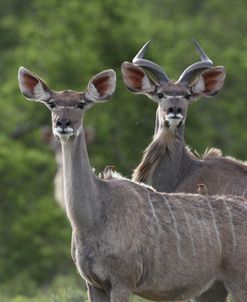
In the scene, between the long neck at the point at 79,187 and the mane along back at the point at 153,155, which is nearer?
the long neck at the point at 79,187

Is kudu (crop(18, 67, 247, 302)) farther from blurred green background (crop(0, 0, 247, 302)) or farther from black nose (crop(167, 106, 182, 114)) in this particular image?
blurred green background (crop(0, 0, 247, 302))

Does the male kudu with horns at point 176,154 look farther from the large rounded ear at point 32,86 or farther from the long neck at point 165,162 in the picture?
the large rounded ear at point 32,86

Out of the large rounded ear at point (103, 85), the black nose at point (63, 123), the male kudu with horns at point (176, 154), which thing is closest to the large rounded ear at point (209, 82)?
the male kudu with horns at point (176, 154)

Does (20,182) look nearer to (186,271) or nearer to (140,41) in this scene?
(140,41)

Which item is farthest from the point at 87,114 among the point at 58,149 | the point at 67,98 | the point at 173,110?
the point at 67,98

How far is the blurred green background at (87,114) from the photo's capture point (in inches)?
740

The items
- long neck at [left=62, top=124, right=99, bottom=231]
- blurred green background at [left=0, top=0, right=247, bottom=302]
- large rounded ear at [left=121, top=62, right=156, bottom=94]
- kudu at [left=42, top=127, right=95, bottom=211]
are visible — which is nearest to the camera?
long neck at [left=62, top=124, right=99, bottom=231]

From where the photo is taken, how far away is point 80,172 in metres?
7.43

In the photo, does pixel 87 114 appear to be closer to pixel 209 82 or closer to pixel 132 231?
pixel 209 82

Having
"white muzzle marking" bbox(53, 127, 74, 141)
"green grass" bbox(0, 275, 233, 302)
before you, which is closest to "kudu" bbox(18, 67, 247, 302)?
"white muzzle marking" bbox(53, 127, 74, 141)

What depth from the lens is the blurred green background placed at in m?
18.8

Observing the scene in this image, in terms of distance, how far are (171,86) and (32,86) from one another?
6.16 feet

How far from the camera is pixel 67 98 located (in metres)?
7.48

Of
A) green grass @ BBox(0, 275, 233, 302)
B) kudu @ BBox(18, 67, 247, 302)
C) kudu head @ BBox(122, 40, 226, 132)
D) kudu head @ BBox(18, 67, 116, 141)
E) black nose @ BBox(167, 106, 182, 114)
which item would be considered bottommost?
green grass @ BBox(0, 275, 233, 302)
